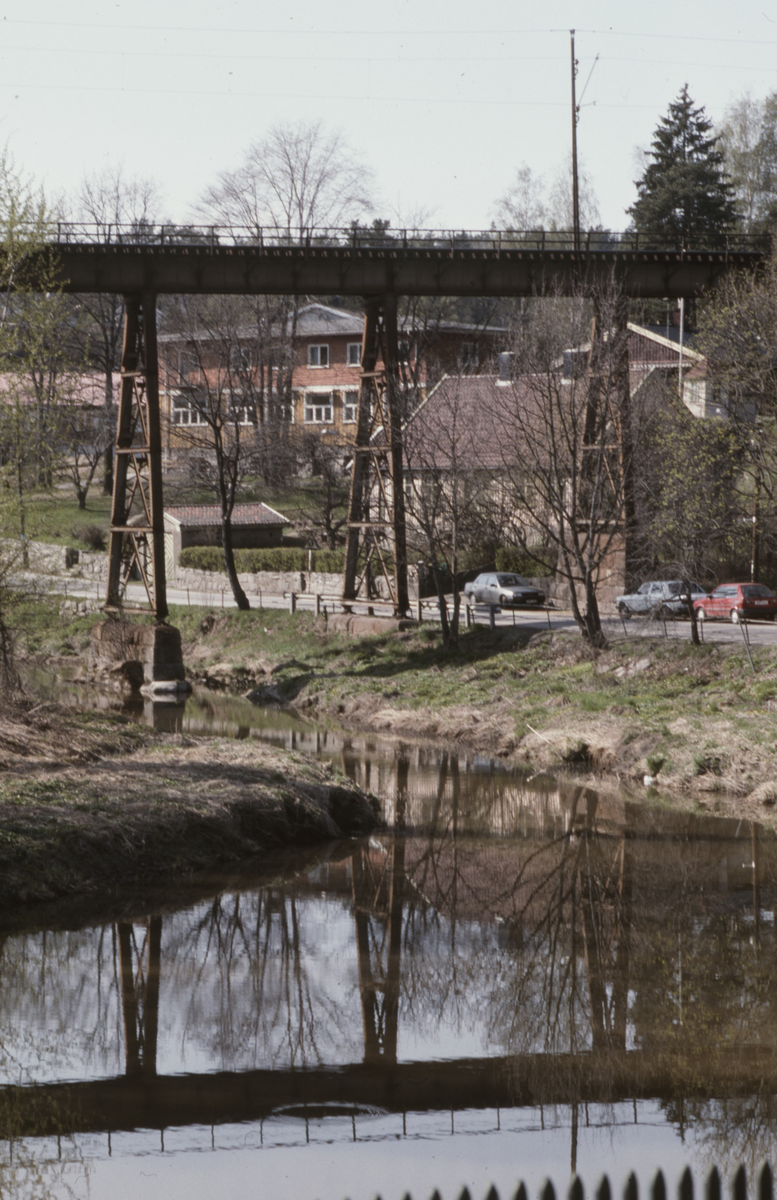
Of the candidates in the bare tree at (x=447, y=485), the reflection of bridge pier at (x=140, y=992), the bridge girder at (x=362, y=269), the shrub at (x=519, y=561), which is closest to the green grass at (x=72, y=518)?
the shrub at (x=519, y=561)

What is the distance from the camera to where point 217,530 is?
49.2 metres

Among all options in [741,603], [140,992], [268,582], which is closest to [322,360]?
[268,582]

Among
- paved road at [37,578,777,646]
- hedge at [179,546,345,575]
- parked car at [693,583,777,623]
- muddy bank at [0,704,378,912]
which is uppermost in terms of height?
hedge at [179,546,345,575]

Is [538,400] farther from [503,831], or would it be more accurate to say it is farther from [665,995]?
[665,995]

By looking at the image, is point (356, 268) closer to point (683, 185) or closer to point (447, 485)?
point (447, 485)

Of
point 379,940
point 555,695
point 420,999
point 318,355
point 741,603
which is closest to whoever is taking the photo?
point 420,999

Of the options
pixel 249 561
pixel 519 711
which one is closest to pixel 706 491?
pixel 519 711

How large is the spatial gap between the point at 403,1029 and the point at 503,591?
2931cm

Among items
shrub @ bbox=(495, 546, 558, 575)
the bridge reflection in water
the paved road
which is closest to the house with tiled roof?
the paved road

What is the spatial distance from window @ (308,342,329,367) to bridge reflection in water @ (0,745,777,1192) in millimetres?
52811

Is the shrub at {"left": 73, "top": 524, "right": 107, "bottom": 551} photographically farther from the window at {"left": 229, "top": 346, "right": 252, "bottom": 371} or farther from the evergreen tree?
the evergreen tree

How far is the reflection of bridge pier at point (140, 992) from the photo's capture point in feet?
27.4

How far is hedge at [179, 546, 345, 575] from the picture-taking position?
4434 centimetres

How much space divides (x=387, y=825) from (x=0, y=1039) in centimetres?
813
